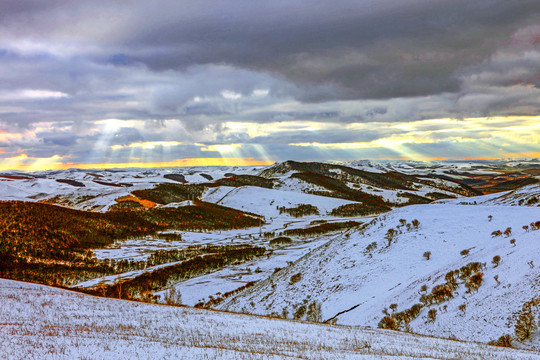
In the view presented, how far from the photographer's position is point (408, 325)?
2166 centimetres

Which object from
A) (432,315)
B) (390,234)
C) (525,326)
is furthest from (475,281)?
(390,234)

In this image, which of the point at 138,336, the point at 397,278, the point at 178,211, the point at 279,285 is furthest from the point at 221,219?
the point at 138,336

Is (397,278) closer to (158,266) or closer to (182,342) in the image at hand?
(182,342)

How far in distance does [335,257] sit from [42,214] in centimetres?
9632

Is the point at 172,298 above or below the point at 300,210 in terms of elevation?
above

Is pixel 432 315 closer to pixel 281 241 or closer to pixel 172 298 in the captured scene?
pixel 172 298

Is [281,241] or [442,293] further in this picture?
[281,241]

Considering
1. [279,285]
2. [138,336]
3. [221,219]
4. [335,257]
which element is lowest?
[221,219]

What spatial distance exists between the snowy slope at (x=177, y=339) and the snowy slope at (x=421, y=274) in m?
3.98

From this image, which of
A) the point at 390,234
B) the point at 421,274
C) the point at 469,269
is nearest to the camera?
the point at 469,269

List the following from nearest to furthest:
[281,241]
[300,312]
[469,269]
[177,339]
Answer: [177,339]
[469,269]
[300,312]
[281,241]

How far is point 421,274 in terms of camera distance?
2944cm

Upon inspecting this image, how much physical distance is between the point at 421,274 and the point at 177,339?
894 inches

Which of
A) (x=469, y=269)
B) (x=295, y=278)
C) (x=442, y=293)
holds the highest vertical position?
(x=469, y=269)
